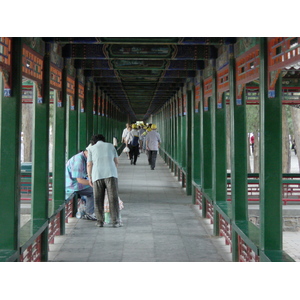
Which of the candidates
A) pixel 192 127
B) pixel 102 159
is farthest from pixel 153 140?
pixel 102 159

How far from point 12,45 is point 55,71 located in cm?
308

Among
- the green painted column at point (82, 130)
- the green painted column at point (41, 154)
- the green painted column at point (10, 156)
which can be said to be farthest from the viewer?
the green painted column at point (82, 130)

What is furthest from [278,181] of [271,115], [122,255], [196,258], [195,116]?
[195,116]

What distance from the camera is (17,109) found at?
528 cm

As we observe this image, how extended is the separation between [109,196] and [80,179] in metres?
1.06

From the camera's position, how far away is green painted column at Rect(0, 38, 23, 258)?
5.23 metres

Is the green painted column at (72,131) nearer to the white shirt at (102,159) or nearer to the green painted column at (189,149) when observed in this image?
the white shirt at (102,159)

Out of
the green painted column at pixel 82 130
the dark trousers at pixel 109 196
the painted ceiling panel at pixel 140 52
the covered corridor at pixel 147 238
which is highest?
the painted ceiling panel at pixel 140 52

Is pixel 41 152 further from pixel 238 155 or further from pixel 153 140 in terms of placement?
pixel 153 140

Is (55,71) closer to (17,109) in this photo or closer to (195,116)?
(17,109)

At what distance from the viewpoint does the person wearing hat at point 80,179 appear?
31.0 ft

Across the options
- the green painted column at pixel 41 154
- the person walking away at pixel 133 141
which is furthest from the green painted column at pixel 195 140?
the person walking away at pixel 133 141

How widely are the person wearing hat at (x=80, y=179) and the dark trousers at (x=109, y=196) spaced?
749mm

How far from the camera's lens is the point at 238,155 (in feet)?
23.8
